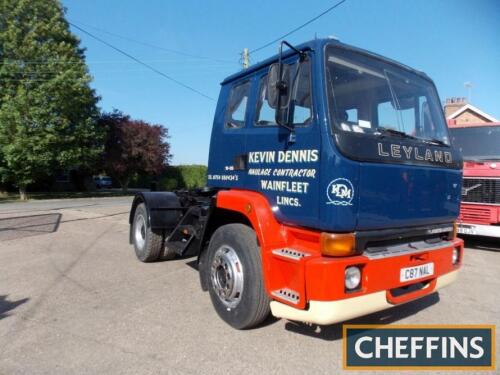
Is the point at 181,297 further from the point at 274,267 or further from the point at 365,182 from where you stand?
the point at 365,182

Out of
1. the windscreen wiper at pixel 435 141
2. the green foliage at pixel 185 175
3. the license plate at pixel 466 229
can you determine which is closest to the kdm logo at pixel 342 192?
the windscreen wiper at pixel 435 141

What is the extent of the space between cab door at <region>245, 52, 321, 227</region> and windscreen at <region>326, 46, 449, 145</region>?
219 mm

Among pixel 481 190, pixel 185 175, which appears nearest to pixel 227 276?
pixel 481 190

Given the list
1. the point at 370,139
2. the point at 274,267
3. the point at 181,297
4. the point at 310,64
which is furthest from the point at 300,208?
the point at 181,297

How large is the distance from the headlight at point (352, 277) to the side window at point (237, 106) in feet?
6.41

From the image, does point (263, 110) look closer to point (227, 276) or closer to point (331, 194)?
point (331, 194)

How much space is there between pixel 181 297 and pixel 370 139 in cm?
289

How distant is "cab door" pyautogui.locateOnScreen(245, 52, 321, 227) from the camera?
3.05 meters

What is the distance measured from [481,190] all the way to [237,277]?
594cm

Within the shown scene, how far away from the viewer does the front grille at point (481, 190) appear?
7.05m

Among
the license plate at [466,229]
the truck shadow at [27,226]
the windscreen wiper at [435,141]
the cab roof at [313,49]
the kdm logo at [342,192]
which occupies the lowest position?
the truck shadow at [27,226]

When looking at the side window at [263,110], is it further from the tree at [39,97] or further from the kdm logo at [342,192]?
the tree at [39,97]

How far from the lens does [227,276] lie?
3.65 m

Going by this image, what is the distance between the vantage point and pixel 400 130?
348 cm
